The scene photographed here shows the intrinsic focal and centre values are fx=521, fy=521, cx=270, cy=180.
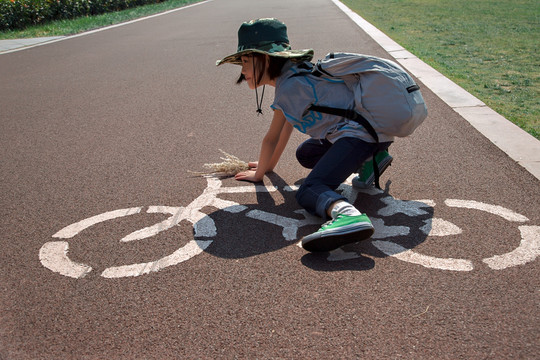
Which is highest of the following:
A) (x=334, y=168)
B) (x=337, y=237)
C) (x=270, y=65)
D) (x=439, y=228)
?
(x=270, y=65)

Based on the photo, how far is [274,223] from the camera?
10.7 feet

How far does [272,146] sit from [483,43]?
24.9ft

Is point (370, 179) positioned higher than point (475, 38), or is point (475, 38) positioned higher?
point (370, 179)

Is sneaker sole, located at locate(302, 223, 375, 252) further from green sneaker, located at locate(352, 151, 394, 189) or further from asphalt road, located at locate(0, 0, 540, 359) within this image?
green sneaker, located at locate(352, 151, 394, 189)

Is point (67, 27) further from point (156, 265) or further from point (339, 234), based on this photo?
point (339, 234)

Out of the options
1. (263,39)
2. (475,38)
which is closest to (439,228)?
(263,39)

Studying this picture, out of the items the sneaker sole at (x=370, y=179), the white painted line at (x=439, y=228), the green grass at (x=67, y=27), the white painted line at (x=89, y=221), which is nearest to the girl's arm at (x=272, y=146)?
the sneaker sole at (x=370, y=179)

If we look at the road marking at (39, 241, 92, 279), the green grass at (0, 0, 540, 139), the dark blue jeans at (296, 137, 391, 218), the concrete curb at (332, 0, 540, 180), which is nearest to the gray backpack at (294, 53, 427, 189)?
the dark blue jeans at (296, 137, 391, 218)

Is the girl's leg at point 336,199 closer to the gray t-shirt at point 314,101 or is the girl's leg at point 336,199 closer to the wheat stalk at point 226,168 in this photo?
the gray t-shirt at point 314,101

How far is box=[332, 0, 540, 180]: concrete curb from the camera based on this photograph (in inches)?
162

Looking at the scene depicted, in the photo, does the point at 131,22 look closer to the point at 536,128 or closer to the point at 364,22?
the point at 364,22

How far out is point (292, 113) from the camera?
3.33 meters

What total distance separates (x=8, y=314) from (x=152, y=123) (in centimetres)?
348

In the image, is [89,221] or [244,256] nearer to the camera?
[244,256]
